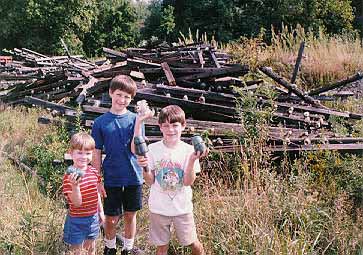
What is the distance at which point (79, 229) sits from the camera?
3986 millimetres

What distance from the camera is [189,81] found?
30.2ft

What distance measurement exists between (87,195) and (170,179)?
791mm

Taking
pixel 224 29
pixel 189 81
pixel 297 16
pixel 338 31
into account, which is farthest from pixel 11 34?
pixel 189 81

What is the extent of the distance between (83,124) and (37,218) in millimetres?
3076

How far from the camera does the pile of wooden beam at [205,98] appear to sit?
6.57 metres

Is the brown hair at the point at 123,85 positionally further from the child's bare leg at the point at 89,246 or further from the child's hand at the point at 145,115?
the child's bare leg at the point at 89,246

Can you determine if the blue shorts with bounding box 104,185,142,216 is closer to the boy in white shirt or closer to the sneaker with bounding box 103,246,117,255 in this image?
the sneaker with bounding box 103,246,117,255

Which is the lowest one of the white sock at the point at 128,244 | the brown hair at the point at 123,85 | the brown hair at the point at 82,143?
the white sock at the point at 128,244

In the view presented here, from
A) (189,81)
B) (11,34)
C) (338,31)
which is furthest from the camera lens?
(11,34)

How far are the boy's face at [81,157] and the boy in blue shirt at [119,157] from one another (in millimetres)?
296

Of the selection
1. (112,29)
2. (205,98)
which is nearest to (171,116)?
(205,98)

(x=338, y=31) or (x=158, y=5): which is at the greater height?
(x=158, y=5)

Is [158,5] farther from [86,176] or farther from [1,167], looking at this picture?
[86,176]

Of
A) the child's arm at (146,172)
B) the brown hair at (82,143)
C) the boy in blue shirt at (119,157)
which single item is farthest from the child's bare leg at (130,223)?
the brown hair at (82,143)
